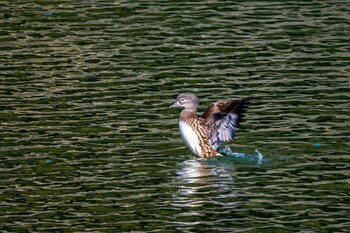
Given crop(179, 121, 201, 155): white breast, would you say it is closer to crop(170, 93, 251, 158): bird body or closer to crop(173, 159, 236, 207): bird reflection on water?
crop(170, 93, 251, 158): bird body

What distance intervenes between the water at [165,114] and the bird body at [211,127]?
289 mm

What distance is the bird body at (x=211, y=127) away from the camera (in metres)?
21.2

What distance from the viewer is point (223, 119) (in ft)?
70.5

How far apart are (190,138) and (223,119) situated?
716 mm

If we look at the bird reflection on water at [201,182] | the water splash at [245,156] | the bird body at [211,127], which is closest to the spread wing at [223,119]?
the bird body at [211,127]

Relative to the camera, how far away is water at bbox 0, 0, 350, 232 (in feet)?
57.5

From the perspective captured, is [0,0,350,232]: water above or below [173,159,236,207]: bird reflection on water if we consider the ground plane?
above

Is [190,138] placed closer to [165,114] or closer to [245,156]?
[245,156]

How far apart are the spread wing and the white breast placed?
15.5 inches

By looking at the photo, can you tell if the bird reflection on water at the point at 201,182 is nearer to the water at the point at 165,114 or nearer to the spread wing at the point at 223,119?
the water at the point at 165,114

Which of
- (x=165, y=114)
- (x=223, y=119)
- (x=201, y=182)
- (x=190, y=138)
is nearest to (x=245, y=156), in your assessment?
(x=223, y=119)

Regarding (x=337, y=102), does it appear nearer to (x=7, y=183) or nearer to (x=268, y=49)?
(x=268, y=49)

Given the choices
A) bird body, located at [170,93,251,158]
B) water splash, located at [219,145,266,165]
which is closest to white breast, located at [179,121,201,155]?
bird body, located at [170,93,251,158]

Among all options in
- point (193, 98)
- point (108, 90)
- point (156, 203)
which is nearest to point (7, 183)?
point (156, 203)
